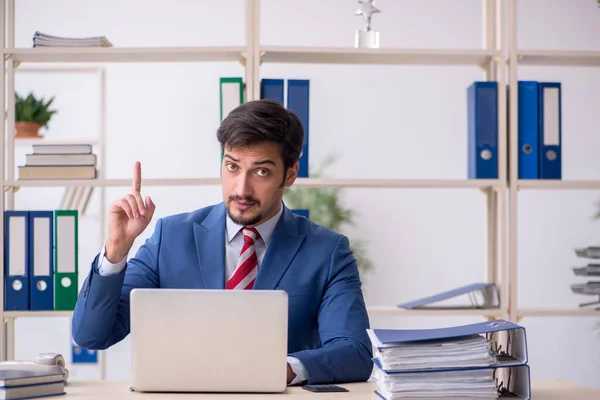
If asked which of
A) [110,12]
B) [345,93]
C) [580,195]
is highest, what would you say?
[110,12]

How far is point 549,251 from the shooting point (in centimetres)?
561

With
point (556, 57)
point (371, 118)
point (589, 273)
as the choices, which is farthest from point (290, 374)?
point (371, 118)

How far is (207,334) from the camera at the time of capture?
149cm

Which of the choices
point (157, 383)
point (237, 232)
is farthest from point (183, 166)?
point (157, 383)

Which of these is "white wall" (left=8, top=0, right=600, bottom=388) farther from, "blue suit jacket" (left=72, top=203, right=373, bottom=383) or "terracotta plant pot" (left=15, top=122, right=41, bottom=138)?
"blue suit jacket" (left=72, top=203, right=373, bottom=383)

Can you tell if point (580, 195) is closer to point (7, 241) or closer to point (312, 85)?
point (312, 85)

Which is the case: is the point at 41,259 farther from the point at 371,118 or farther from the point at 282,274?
the point at 371,118

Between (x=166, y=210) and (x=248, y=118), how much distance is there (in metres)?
3.69

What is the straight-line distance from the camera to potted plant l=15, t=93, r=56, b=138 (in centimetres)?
475

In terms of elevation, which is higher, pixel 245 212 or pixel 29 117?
pixel 29 117

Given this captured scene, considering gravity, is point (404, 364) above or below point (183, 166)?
below

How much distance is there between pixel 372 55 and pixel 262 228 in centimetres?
114

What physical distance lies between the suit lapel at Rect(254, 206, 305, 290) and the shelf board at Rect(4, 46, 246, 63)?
1010 mm

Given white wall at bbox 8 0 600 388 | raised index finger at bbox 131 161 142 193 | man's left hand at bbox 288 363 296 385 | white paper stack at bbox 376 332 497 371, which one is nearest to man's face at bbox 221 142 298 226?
raised index finger at bbox 131 161 142 193
